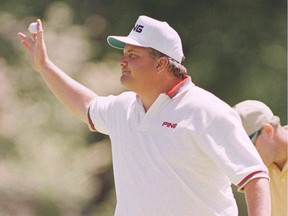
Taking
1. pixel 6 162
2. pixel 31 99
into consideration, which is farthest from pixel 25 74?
pixel 6 162

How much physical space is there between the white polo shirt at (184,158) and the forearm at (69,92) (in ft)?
1.47

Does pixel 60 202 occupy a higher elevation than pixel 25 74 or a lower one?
lower

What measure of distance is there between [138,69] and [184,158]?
1.34 ft

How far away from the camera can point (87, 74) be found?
29.3 feet

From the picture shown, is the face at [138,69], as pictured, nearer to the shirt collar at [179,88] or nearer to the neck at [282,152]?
the shirt collar at [179,88]

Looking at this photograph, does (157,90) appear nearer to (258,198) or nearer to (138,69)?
(138,69)

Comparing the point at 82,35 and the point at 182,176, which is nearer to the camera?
the point at 182,176

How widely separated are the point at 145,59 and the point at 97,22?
6.09m

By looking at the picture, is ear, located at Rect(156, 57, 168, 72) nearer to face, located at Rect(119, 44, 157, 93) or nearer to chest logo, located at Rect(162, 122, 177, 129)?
face, located at Rect(119, 44, 157, 93)

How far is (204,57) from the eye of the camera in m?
9.88

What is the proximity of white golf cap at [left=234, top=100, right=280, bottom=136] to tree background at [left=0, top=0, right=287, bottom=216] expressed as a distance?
3339 millimetres

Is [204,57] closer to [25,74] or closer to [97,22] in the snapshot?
[97,22]

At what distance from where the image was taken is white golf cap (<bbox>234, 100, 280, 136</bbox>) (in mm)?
4930

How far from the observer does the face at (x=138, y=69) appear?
4230mm
